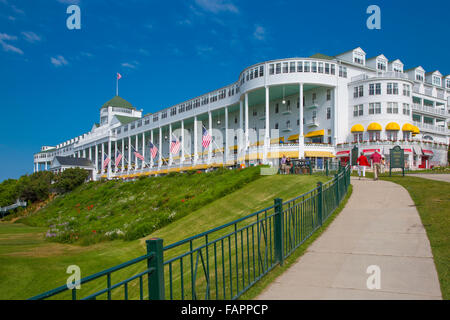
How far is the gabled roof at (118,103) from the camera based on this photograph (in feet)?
308

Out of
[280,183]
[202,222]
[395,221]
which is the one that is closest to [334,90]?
[280,183]

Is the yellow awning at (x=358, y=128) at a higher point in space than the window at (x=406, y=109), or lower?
lower

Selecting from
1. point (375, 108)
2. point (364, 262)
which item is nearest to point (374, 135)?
point (375, 108)

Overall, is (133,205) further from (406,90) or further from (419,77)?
(419,77)

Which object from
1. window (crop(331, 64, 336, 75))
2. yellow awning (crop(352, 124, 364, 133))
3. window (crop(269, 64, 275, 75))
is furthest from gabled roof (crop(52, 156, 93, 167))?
Result: yellow awning (crop(352, 124, 364, 133))

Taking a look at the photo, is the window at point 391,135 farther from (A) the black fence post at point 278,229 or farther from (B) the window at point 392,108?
(A) the black fence post at point 278,229

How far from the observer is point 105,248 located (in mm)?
17594

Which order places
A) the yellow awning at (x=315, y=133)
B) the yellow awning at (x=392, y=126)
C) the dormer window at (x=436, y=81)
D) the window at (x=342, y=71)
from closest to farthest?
the yellow awning at (x=392, y=126), the window at (x=342, y=71), the yellow awning at (x=315, y=133), the dormer window at (x=436, y=81)

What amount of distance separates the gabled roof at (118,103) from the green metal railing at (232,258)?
8636 cm

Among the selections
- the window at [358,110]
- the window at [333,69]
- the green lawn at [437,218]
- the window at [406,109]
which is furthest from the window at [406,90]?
the green lawn at [437,218]

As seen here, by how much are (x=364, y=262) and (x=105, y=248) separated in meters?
13.5

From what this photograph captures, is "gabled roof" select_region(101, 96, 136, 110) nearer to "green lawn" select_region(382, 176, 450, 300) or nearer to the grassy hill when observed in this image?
the grassy hill

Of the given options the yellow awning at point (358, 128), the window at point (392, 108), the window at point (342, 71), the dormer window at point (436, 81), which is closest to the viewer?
the yellow awning at point (358, 128)
